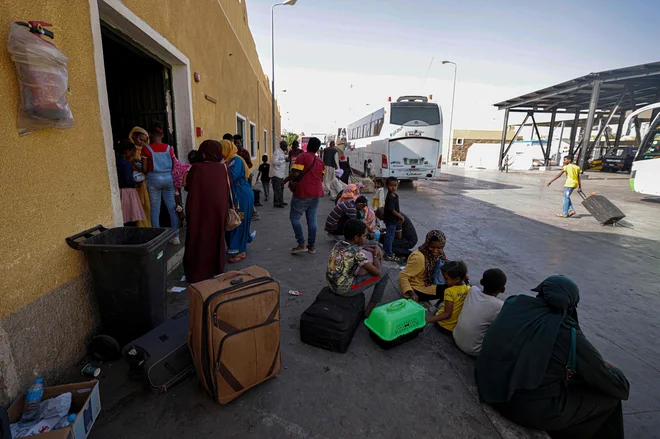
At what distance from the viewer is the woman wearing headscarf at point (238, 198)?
4609mm

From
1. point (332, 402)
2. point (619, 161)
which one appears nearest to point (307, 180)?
point (332, 402)

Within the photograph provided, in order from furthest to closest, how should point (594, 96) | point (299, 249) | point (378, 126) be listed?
point (594, 96) < point (378, 126) < point (299, 249)

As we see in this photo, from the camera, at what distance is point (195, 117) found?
5.57 m

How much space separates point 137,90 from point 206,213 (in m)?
3.12

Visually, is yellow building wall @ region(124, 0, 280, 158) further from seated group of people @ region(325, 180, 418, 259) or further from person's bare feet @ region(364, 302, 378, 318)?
person's bare feet @ region(364, 302, 378, 318)

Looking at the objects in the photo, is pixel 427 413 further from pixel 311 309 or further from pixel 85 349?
pixel 85 349

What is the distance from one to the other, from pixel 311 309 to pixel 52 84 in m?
2.46

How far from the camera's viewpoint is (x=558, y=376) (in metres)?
1.95

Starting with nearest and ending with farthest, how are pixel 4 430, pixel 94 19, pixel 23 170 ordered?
pixel 4 430 < pixel 23 170 < pixel 94 19

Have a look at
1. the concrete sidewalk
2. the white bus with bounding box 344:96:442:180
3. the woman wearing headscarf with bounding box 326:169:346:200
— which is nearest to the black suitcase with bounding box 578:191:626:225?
the white bus with bounding box 344:96:442:180

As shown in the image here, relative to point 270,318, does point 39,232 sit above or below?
above

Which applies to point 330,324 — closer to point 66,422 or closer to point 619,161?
point 66,422

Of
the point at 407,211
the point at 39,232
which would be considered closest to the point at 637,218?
the point at 407,211

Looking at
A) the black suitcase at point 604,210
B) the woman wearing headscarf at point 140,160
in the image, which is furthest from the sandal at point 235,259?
the black suitcase at point 604,210
